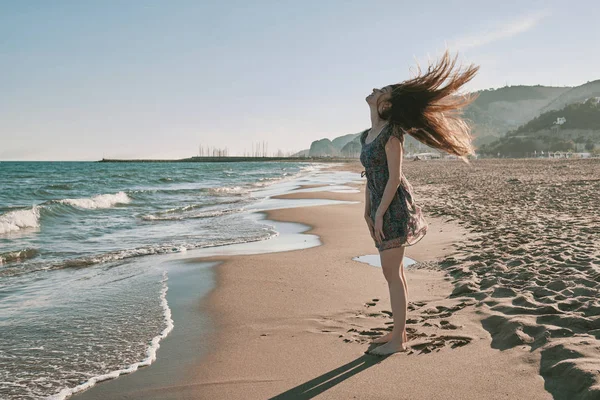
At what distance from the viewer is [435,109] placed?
364 cm

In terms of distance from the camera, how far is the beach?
9.50ft

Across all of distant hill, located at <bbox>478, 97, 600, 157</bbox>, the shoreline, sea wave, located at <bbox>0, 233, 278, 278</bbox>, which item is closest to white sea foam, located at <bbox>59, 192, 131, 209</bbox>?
sea wave, located at <bbox>0, 233, 278, 278</bbox>

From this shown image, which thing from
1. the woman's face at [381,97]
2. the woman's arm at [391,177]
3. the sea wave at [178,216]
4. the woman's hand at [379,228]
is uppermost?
the woman's face at [381,97]

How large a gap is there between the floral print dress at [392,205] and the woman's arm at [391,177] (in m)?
0.04

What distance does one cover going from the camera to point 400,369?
3131mm

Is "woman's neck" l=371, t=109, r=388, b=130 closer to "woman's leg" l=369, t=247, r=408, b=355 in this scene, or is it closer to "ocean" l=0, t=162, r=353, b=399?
"woman's leg" l=369, t=247, r=408, b=355

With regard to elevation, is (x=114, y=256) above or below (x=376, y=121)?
below

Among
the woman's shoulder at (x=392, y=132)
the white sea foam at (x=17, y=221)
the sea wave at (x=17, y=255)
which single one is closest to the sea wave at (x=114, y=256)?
the sea wave at (x=17, y=255)

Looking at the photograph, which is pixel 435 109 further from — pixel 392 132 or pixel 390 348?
pixel 390 348

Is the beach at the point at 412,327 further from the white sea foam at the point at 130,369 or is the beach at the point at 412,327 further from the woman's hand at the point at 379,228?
the woman's hand at the point at 379,228

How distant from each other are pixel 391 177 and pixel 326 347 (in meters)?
1.42

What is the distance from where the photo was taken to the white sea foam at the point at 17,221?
12.2 metres

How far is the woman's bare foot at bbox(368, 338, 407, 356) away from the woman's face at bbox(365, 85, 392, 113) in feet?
5.68

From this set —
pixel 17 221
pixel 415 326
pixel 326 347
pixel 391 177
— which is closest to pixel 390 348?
pixel 326 347
